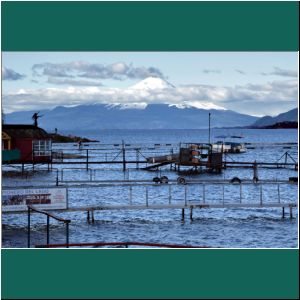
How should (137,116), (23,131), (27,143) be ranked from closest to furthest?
(23,131) → (27,143) → (137,116)

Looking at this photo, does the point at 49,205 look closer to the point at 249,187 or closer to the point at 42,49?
the point at 42,49

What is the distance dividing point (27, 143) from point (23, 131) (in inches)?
43.3

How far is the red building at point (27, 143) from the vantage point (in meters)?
53.9

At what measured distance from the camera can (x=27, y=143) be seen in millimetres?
55375

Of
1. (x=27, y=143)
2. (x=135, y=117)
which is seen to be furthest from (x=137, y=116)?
→ (x=27, y=143)

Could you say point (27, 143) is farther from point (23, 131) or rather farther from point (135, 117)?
point (135, 117)

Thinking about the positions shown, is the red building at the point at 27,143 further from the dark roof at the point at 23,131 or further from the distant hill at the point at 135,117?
the distant hill at the point at 135,117

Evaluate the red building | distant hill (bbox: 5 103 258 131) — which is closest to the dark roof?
the red building

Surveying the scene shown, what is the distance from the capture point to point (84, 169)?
218 feet

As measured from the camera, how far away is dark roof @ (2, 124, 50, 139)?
53.9m

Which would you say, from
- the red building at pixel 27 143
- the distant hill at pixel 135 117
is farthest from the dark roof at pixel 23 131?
the distant hill at pixel 135 117

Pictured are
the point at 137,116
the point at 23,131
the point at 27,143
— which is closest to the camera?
the point at 23,131

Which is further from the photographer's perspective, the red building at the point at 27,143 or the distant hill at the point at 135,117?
the distant hill at the point at 135,117

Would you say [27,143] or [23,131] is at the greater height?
[23,131]
